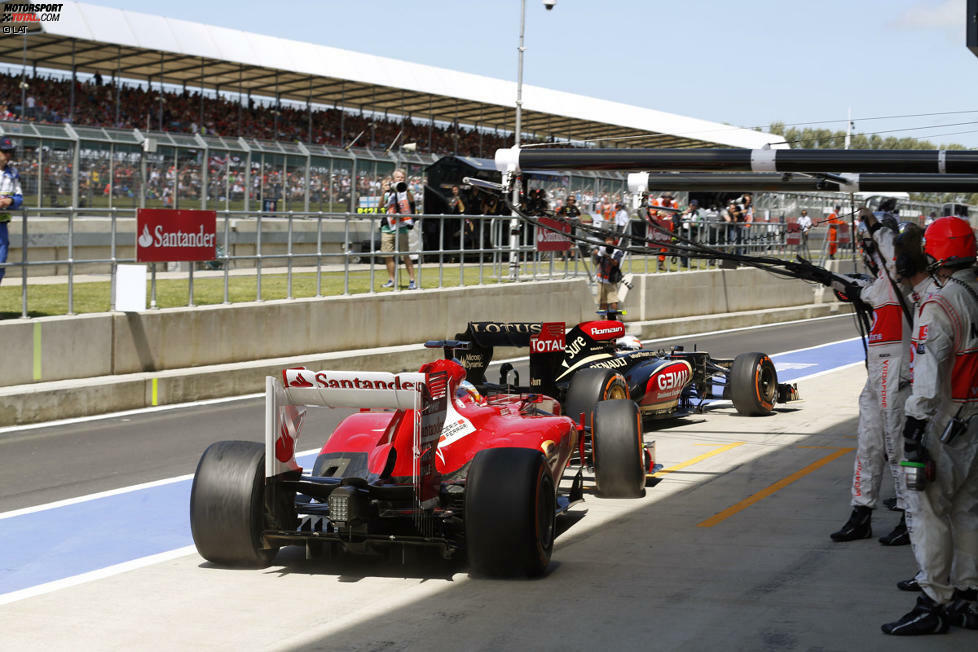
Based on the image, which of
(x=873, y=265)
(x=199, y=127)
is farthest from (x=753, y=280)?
(x=873, y=265)

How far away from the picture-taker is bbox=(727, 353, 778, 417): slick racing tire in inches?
562

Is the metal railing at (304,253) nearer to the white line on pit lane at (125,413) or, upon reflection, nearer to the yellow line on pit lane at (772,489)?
the white line on pit lane at (125,413)

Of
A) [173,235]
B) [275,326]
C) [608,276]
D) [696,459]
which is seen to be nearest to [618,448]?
[696,459]

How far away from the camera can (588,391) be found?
11.0 meters

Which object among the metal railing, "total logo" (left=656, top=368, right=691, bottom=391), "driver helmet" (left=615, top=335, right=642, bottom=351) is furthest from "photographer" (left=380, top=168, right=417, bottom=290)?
"total logo" (left=656, top=368, right=691, bottom=391)

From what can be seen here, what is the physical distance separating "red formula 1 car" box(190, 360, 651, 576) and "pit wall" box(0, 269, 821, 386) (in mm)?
7317

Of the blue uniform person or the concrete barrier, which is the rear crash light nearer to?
the concrete barrier

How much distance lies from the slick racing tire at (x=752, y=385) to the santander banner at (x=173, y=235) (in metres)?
7.05

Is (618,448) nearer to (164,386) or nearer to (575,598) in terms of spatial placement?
(575,598)

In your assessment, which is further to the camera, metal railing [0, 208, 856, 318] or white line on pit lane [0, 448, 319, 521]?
metal railing [0, 208, 856, 318]

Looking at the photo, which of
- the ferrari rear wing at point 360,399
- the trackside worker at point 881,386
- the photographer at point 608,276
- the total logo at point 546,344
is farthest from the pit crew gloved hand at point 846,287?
the photographer at point 608,276

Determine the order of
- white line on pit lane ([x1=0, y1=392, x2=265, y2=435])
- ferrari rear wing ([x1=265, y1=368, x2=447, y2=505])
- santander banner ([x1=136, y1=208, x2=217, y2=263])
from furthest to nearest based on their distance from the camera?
santander banner ([x1=136, y1=208, x2=217, y2=263]) → white line on pit lane ([x1=0, y1=392, x2=265, y2=435]) → ferrari rear wing ([x1=265, y1=368, x2=447, y2=505])

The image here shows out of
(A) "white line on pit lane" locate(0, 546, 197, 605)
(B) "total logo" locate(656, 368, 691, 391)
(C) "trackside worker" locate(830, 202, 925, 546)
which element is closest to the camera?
(A) "white line on pit lane" locate(0, 546, 197, 605)

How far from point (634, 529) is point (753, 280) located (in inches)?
925
